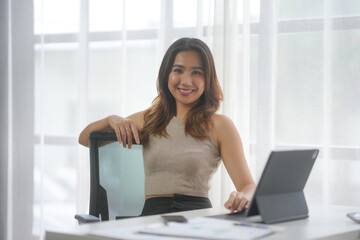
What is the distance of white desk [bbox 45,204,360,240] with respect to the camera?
1.22 metres

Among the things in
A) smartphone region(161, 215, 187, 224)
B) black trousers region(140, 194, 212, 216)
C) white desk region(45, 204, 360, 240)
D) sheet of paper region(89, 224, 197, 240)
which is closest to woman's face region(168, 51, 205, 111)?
black trousers region(140, 194, 212, 216)

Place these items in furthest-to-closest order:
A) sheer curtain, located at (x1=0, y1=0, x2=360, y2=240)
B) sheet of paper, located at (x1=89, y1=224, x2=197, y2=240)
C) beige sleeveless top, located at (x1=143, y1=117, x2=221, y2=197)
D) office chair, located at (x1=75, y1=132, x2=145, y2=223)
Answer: sheer curtain, located at (x1=0, y1=0, x2=360, y2=240) < beige sleeveless top, located at (x1=143, y1=117, x2=221, y2=197) < office chair, located at (x1=75, y1=132, x2=145, y2=223) < sheet of paper, located at (x1=89, y1=224, x2=197, y2=240)

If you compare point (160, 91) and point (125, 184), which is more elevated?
point (160, 91)

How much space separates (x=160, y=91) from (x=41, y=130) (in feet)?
4.20

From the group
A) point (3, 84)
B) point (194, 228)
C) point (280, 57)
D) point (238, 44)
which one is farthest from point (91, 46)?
point (194, 228)

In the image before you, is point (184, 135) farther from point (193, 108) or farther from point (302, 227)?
point (302, 227)

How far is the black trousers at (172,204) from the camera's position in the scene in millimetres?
2041

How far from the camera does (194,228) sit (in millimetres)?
1221

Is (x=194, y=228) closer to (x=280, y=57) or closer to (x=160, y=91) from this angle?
(x=160, y=91)

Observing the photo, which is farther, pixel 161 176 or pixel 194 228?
pixel 161 176

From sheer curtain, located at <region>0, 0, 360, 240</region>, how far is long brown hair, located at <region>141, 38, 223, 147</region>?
443 mm

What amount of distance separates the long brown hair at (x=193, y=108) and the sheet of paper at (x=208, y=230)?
2.93 ft

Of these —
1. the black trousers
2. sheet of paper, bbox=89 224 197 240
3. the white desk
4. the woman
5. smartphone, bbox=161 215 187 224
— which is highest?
the woman

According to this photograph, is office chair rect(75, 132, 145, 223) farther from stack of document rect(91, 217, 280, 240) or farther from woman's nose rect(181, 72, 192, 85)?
stack of document rect(91, 217, 280, 240)
